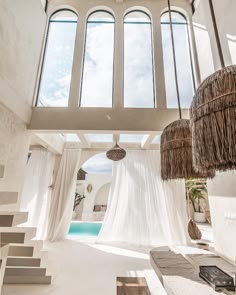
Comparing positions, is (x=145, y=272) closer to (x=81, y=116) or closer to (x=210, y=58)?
(x=81, y=116)

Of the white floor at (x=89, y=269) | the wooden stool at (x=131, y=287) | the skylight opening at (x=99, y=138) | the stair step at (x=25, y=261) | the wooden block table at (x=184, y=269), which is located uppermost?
the skylight opening at (x=99, y=138)

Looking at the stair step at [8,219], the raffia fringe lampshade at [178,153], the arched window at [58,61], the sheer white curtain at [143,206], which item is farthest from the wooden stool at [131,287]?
the arched window at [58,61]

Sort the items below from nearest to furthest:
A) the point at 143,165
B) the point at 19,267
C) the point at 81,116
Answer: the point at 19,267, the point at 81,116, the point at 143,165

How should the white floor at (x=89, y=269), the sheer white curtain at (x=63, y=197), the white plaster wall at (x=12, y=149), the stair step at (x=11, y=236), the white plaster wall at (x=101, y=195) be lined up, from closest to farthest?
the stair step at (x=11, y=236) → the white floor at (x=89, y=269) → the white plaster wall at (x=12, y=149) → the sheer white curtain at (x=63, y=197) → the white plaster wall at (x=101, y=195)

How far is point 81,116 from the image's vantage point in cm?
364

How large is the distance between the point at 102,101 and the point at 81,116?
57cm

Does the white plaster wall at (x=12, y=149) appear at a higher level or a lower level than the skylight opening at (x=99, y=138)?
lower

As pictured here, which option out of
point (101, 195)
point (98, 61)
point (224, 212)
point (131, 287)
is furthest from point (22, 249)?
point (101, 195)

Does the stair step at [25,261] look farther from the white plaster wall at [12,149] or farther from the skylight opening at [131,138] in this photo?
the skylight opening at [131,138]

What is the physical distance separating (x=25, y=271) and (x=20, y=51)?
12.7ft

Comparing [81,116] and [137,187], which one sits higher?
[81,116]

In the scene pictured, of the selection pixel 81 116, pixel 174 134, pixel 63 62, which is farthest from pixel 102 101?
pixel 174 134

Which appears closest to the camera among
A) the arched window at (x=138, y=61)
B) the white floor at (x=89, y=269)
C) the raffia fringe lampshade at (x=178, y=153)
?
the raffia fringe lampshade at (x=178, y=153)

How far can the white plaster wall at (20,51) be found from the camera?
9.12 ft
